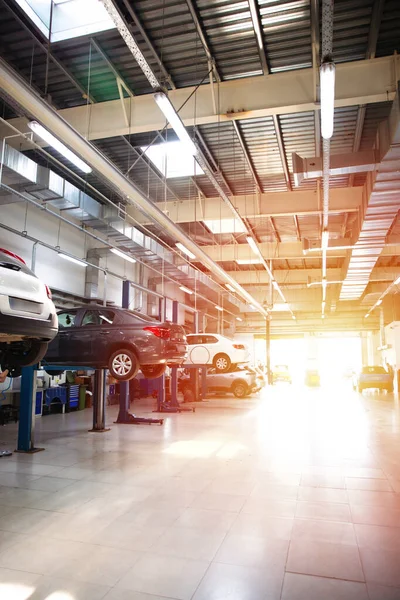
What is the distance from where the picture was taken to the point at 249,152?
8852mm

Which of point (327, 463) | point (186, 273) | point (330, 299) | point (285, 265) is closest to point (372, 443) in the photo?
point (327, 463)

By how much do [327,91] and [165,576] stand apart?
465 cm

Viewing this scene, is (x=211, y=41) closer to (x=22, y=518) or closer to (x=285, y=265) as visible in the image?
(x=22, y=518)

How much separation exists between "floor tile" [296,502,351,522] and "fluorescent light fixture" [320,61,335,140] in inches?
167

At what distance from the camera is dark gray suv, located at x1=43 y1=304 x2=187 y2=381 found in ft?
24.7

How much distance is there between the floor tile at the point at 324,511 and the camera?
11.9ft

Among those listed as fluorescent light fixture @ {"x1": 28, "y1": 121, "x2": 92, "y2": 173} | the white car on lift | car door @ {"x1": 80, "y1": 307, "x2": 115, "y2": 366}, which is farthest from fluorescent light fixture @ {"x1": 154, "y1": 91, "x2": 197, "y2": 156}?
the white car on lift

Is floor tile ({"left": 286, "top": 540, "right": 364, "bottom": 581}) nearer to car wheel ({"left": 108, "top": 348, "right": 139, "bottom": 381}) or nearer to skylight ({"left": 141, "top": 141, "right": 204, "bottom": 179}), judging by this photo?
car wheel ({"left": 108, "top": 348, "right": 139, "bottom": 381})

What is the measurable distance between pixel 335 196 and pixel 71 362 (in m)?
7.46

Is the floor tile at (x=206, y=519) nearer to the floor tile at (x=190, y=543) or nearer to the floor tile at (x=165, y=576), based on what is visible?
the floor tile at (x=190, y=543)

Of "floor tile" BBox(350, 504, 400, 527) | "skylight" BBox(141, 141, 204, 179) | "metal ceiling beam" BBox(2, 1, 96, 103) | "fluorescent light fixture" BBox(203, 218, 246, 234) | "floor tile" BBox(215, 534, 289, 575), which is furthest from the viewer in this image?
"fluorescent light fixture" BBox(203, 218, 246, 234)

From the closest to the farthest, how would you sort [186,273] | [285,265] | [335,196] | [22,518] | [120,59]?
[22,518] < [120,59] < [335,196] < [186,273] < [285,265]

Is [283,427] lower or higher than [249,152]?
lower

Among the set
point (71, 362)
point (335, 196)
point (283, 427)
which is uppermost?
point (335, 196)
